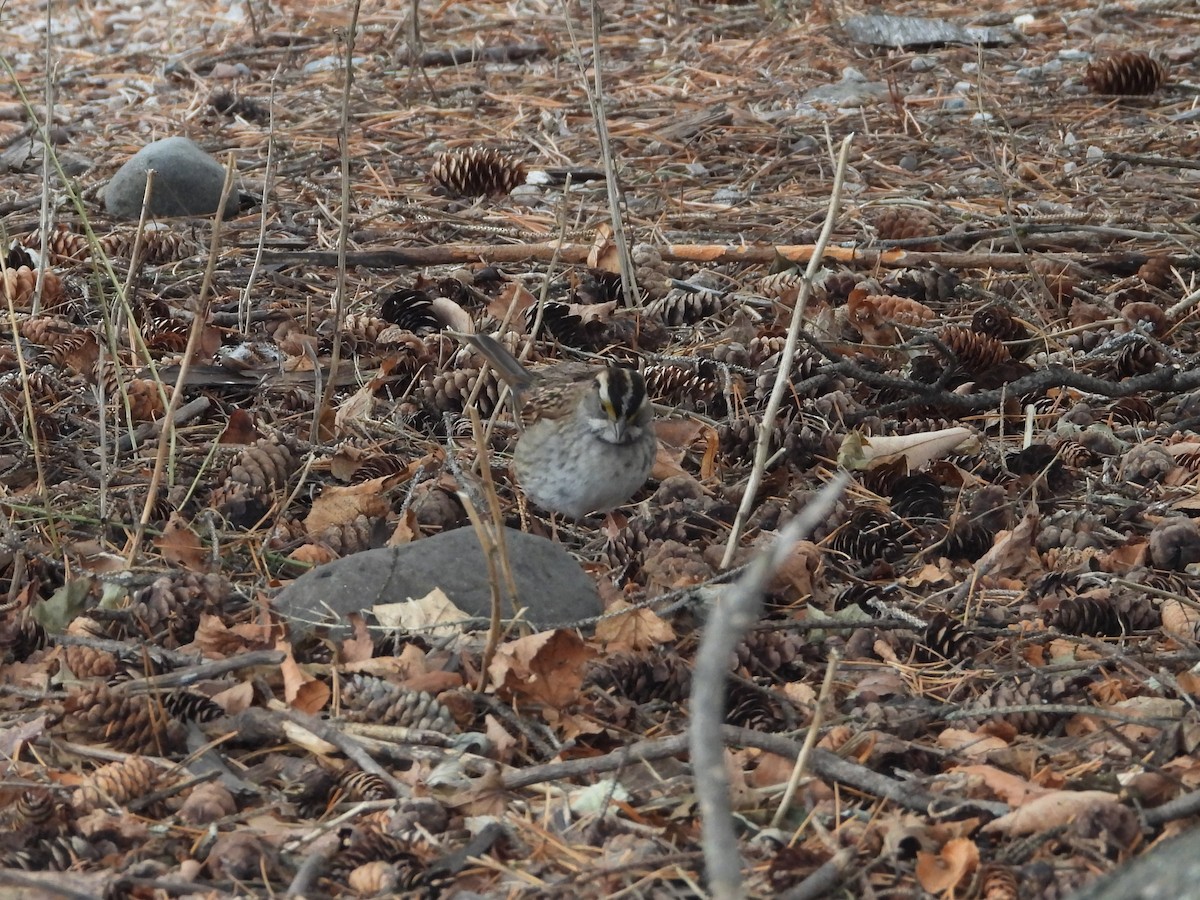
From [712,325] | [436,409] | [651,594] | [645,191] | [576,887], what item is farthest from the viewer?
[645,191]

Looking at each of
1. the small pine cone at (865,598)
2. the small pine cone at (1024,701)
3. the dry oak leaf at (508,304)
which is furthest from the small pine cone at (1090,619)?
the dry oak leaf at (508,304)

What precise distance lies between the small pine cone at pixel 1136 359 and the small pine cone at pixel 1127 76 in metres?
3.60

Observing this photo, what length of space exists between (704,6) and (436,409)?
21.0 feet

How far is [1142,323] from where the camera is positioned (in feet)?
17.8

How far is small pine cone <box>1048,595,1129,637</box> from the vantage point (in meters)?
3.62

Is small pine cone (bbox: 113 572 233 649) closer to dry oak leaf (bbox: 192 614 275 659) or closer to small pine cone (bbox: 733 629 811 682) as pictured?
dry oak leaf (bbox: 192 614 275 659)

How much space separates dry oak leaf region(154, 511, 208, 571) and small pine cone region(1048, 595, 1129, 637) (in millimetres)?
2205

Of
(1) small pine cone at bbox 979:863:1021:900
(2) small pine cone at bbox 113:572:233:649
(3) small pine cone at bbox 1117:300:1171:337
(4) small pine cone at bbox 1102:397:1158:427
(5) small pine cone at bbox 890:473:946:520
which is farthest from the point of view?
(3) small pine cone at bbox 1117:300:1171:337

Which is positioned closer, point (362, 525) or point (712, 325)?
point (362, 525)

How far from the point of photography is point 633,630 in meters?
3.57

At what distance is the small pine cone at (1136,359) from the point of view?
519cm

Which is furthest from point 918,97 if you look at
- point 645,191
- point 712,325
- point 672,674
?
point 672,674

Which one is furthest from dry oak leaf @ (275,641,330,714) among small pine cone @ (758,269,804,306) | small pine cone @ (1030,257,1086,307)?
small pine cone @ (1030,257,1086,307)

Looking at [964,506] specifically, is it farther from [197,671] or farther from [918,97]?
[918,97]
